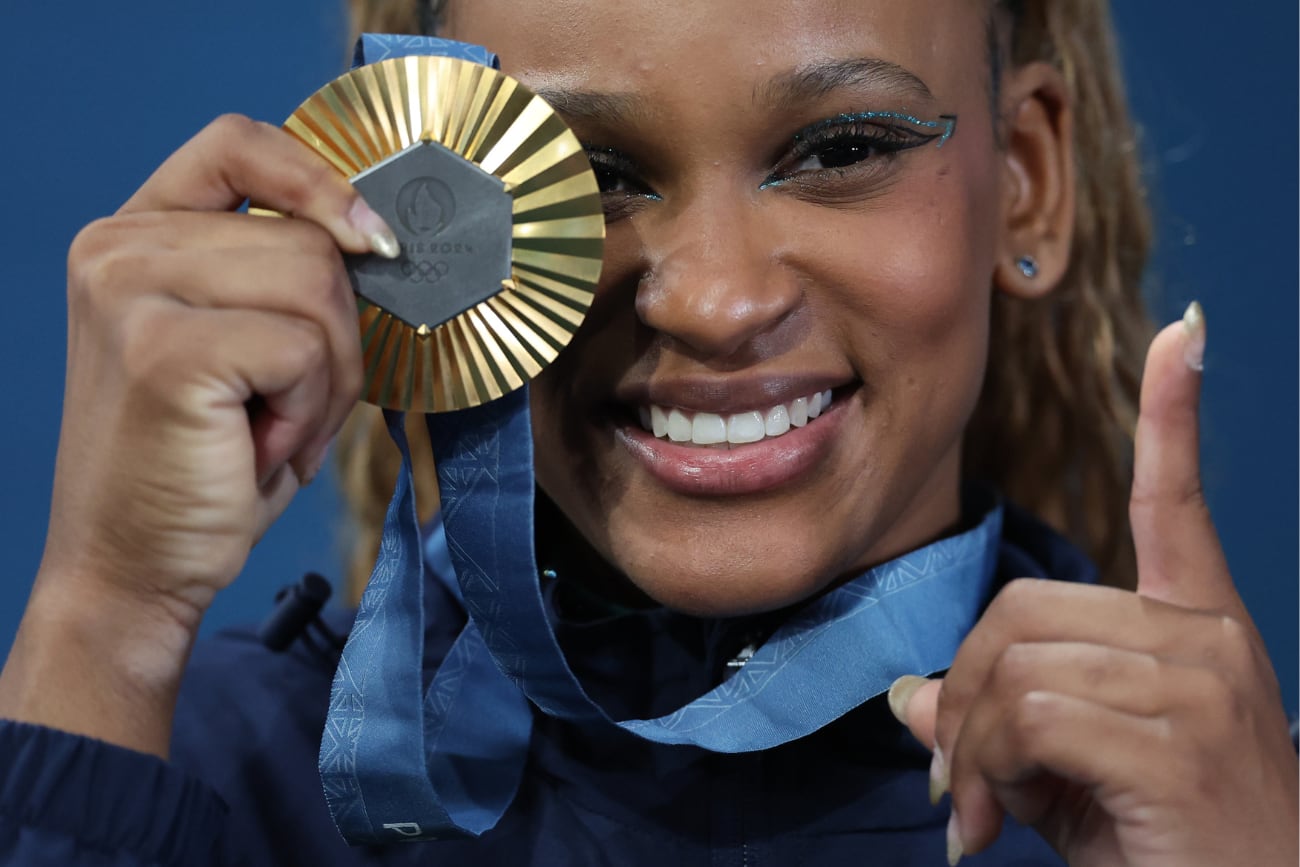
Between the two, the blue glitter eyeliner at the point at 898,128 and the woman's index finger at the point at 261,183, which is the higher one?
the woman's index finger at the point at 261,183

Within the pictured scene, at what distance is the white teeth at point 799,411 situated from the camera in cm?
124

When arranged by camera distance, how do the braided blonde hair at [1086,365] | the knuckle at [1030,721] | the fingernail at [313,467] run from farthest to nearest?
the braided blonde hair at [1086,365] < the fingernail at [313,467] < the knuckle at [1030,721]

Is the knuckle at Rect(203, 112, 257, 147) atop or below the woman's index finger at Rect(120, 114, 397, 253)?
atop

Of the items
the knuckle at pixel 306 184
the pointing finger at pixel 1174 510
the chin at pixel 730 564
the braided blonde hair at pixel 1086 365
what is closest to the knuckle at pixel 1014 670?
the pointing finger at pixel 1174 510

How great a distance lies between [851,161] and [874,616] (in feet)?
1.21

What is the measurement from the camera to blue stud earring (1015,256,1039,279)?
1465 millimetres

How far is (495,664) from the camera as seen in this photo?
52.3 inches

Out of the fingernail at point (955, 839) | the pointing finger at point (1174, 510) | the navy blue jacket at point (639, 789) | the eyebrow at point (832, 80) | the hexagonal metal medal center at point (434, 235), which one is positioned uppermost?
the eyebrow at point (832, 80)

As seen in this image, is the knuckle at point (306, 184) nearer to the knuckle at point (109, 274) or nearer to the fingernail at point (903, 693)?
the knuckle at point (109, 274)

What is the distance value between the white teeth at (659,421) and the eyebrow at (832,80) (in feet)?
0.82

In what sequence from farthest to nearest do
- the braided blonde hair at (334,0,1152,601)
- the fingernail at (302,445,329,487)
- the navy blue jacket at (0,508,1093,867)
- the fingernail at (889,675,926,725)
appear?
1. the braided blonde hair at (334,0,1152,601)
2. the navy blue jacket at (0,508,1093,867)
3. the fingernail at (302,445,329,487)
4. the fingernail at (889,675,926,725)

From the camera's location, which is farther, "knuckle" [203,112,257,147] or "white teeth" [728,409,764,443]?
"white teeth" [728,409,764,443]

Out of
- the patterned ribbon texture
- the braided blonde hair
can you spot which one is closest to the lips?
the patterned ribbon texture

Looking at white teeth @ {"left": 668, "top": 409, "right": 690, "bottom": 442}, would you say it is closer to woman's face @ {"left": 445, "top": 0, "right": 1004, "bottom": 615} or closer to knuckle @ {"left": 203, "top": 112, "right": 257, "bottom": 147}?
woman's face @ {"left": 445, "top": 0, "right": 1004, "bottom": 615}
